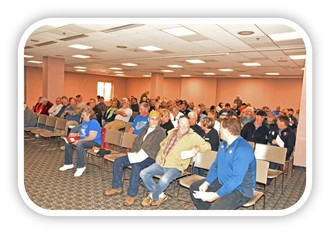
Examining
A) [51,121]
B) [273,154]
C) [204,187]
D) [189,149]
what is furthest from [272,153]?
[51,121]

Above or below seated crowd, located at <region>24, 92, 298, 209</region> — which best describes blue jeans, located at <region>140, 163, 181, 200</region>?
below

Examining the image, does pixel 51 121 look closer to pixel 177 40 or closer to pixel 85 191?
pixel 85 191

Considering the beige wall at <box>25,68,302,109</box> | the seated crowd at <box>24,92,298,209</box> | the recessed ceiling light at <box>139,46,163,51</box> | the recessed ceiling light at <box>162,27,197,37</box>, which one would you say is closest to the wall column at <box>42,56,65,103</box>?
the seated crowd at <box>24,92,298,209</box>

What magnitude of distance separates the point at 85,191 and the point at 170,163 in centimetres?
→ 140

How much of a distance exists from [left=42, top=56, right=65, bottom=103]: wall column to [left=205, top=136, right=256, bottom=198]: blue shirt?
8.99 meters

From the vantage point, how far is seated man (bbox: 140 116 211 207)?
11.6 feet

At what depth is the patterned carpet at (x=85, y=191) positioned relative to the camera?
11.8 feet

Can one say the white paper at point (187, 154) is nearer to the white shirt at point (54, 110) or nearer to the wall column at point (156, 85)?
the white shirt at point (54, 110)

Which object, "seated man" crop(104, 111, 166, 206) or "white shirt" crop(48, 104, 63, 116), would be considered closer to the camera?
"seated man" crop(104, 111, 166, 206)

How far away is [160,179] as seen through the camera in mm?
3525

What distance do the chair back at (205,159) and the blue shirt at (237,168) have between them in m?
0.73

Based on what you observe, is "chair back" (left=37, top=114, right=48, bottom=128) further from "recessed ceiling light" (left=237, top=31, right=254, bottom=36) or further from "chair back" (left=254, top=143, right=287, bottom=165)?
"chair back" (left=254, top=143, right=287, bottom=165)

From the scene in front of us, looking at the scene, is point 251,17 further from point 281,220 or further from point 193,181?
point 193,181

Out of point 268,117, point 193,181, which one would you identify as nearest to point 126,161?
point 193,181
